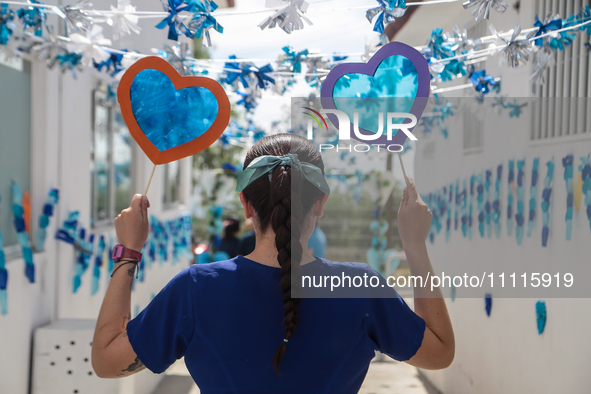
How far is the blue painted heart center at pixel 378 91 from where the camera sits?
4.48ft

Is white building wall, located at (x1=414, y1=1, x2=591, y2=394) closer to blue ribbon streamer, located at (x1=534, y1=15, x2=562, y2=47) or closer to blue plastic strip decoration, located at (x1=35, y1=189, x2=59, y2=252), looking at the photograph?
blue ribbon streamer, located at (x1=534, y1=15, x2=562, y2=47)

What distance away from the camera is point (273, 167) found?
1060 mm

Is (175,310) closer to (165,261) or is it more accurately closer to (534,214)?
(534,214)

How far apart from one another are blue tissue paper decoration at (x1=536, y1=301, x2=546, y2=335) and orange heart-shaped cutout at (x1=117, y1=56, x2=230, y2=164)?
189 cm

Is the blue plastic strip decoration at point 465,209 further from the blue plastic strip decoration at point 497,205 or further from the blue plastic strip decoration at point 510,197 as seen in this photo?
the blue plastic strip decoration at point 510,197

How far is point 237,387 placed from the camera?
100cm

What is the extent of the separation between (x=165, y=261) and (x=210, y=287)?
527 centimetres

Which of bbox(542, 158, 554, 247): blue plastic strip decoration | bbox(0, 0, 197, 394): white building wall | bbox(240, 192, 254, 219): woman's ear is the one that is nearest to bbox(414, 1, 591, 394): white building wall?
bbox(542, 158, 554, 247): blue plastic strip decoration

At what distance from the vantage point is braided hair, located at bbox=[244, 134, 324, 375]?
980 mm

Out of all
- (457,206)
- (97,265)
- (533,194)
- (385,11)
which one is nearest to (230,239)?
(97,265)

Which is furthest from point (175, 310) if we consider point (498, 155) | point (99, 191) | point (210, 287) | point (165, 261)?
point (165, 261)

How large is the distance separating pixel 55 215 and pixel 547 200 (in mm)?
2870

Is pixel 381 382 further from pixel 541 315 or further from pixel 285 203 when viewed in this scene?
pixel 285 203

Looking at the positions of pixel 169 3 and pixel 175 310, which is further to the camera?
pixel 169 3
